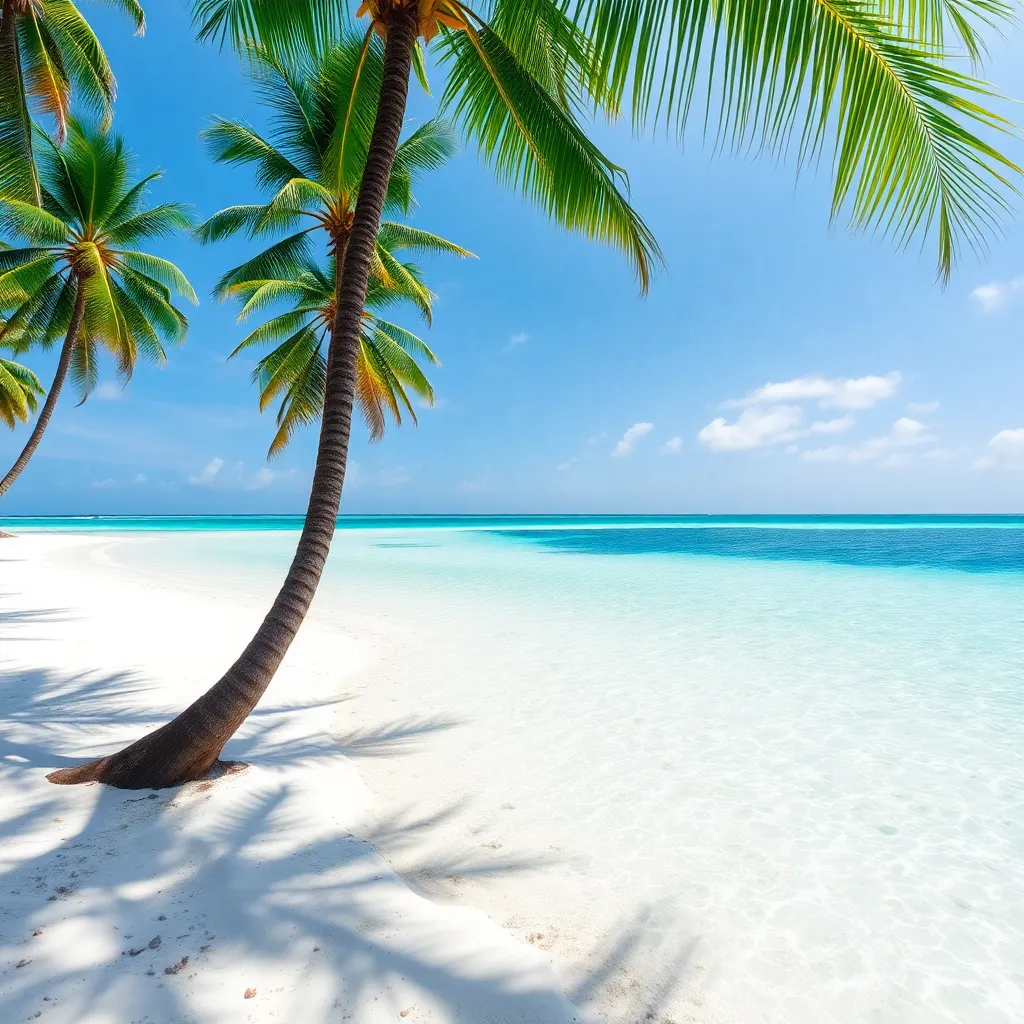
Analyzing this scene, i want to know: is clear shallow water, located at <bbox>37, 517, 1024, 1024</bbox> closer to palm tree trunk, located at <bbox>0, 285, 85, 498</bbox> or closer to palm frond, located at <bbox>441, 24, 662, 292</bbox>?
palm frond, located at <bbox>441, 24, 662, 292</bbox>

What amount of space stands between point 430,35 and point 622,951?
533 cm

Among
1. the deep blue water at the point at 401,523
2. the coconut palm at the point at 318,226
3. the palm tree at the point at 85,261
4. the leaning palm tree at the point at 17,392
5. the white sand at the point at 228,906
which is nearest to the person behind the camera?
the white sand at the point at 228,906

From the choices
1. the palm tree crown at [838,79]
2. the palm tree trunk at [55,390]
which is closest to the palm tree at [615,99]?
the palm tree crown at [838,79]

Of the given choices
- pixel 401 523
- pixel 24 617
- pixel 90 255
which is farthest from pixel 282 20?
pixel 401 523

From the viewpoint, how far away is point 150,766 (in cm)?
284

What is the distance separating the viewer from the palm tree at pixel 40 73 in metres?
6.38

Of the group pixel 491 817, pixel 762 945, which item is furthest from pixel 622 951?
pixel 491 817

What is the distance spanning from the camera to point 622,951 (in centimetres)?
217

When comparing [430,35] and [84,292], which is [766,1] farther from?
[84,292]

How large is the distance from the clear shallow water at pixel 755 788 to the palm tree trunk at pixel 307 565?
3.71 ft

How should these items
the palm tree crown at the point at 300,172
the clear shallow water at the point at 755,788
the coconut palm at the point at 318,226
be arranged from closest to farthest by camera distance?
the clear shallow water at the point at 755,788, the coconut palm at the point at 318,226, the palm tree crown at the point at 300,172

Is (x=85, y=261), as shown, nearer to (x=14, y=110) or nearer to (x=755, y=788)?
(x=14, y=110)

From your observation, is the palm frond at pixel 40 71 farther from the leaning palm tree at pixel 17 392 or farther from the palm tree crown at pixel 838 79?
the leaning palm tree at pixel 17 392

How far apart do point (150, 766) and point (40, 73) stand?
10.4 m
